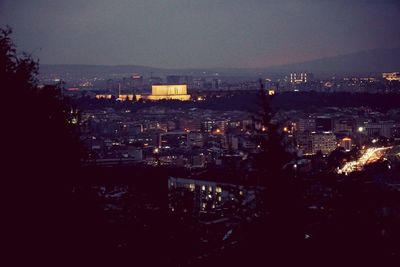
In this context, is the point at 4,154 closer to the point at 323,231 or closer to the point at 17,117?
the point at 17,117

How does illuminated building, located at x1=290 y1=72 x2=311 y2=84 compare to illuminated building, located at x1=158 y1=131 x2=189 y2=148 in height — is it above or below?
above

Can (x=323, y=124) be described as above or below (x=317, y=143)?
above

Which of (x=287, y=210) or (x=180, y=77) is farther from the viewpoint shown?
(x=180, y=77)

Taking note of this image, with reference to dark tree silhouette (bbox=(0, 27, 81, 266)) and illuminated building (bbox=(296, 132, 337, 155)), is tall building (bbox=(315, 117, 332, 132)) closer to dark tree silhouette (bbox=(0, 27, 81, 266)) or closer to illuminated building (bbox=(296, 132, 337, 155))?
illuminated building (bbox=(296, 132, 337, 155))

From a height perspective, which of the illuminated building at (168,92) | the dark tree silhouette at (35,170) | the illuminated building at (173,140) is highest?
the dark tree silhouette at (35,170)

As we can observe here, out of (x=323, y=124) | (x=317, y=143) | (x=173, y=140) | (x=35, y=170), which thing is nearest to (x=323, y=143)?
(x=317, y=143)

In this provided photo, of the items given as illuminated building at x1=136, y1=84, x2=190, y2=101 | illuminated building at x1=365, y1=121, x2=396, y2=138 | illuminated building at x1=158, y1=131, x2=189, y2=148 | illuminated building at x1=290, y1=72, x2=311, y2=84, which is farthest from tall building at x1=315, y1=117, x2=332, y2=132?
illuminated building at x1=290, y1=72, x2=311, y2=84

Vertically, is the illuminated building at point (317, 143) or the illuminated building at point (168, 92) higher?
the illuminated building at point (168, 92)

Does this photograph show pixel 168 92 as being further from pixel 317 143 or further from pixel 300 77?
pixel 317 143

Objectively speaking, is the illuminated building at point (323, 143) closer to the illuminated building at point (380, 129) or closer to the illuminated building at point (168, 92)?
the illuminated building at point (380, 129)

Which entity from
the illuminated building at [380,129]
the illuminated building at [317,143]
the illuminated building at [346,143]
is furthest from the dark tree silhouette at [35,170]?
the illuminated building at [380,129]

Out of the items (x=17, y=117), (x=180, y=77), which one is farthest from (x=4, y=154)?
(x=180, y=77)
